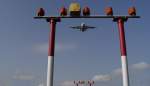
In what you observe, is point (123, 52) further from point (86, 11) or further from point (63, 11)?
point (63, 11)

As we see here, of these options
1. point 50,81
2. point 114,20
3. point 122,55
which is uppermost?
point 114,20

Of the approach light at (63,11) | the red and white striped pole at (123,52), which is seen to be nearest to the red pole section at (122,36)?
the red and white striped pole at (123,52)

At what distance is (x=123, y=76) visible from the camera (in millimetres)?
22797

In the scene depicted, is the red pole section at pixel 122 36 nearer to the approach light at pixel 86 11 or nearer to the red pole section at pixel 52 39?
the approach light at pixel 86 11

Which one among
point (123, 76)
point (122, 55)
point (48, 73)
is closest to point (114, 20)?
point (122, 55)

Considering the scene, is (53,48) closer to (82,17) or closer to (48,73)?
(48,73)

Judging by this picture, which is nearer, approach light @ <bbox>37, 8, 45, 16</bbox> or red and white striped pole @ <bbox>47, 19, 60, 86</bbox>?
red and white striped pole @ <bbox>47, 19, 60, 86</bbox>

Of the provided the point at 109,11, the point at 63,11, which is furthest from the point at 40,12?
the point at 109,11

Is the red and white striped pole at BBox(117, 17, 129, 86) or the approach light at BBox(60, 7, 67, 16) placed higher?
the approach light at BBox(60, 7, 67, 16)

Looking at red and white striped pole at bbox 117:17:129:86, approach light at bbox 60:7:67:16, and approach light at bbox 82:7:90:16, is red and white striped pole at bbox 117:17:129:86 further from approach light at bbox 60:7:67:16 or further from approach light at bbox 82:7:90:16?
approach light at bbox 60:7:67:16

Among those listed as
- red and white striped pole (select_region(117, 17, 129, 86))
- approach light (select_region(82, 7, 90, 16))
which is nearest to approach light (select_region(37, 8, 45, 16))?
approach light (select_region(82, 7, 90, 16))

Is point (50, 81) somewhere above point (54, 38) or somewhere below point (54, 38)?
below

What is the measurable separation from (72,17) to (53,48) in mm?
3161

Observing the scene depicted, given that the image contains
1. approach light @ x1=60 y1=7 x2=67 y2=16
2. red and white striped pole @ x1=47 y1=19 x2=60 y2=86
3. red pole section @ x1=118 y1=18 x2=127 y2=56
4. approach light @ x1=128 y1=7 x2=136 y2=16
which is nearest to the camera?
red and white striped pole @ x1=47 y1=19 x2=60 y2=86
